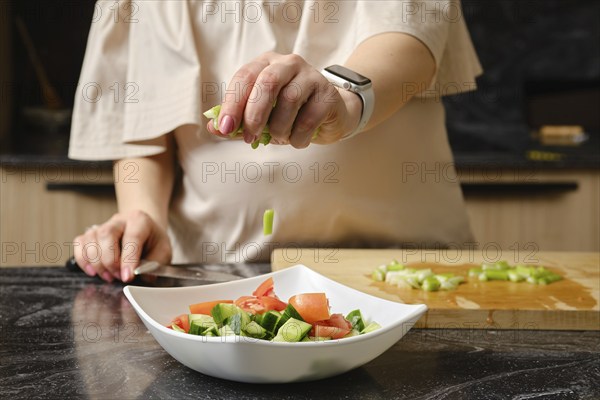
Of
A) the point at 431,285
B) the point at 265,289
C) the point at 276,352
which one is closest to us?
the point at 276,352

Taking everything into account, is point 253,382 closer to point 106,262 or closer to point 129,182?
point 106,262

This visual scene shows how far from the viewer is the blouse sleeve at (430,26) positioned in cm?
129

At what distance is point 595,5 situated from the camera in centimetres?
292

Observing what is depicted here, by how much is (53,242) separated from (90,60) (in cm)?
89

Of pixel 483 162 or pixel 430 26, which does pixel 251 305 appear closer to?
pixel 430 26

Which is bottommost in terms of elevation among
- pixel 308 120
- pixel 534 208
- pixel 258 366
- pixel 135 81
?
pixel 258 366

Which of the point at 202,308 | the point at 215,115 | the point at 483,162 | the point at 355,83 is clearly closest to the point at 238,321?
the point at 202,308

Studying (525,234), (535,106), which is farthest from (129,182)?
(535,106)

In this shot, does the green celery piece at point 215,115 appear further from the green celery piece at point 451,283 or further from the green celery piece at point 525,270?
the green celery piece at point 525,270

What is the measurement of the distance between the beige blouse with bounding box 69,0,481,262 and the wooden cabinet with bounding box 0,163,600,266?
711mm

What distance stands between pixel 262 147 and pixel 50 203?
104 cm

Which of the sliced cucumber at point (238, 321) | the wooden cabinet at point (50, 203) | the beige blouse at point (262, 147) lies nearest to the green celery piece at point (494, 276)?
the beige blouse at point (262, 147)

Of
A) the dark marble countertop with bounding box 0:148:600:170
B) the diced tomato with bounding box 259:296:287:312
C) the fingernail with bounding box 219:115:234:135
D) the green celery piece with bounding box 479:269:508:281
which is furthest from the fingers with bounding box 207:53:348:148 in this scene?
the dark marble countertop with bounding box 0:148:600:170

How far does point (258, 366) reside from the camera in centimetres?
77
